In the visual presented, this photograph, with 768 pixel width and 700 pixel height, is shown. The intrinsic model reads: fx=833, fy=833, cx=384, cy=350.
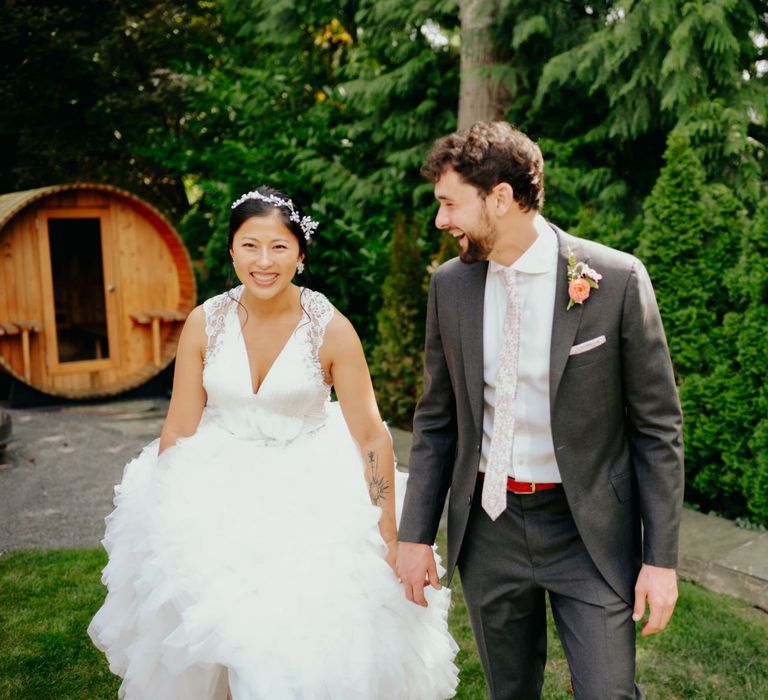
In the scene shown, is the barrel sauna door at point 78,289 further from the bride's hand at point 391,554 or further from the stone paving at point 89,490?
the bride's hand at point 391,554

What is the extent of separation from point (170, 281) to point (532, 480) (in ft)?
25.8

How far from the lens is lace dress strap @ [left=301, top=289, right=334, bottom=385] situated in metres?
3.11

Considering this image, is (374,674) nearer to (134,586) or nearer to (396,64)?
(134,586)

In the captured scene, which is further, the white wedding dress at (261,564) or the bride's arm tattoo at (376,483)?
the bride's arm tattoo at (376,483)

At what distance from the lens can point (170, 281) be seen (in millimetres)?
9500

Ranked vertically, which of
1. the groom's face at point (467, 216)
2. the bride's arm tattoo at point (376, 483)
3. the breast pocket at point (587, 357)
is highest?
the groom's face at point (467, 216)

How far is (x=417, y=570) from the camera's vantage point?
2.44m

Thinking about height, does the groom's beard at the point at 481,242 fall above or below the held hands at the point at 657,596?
above

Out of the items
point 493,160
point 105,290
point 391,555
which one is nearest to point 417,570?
point 391,555

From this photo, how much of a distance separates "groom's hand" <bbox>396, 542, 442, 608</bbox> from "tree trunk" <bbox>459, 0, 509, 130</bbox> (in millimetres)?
5268

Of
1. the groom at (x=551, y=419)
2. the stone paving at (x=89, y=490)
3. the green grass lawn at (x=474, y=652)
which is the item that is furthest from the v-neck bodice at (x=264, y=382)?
the stone paving at (x=89, y=490)

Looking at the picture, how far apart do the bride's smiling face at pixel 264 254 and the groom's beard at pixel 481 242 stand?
966 millimetres

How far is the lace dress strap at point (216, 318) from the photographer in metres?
3.10

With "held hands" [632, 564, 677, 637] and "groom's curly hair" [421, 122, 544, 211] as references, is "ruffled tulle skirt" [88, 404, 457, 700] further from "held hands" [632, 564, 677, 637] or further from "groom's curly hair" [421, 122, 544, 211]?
"groom's curly hair" [421, 122, 544, 211]
